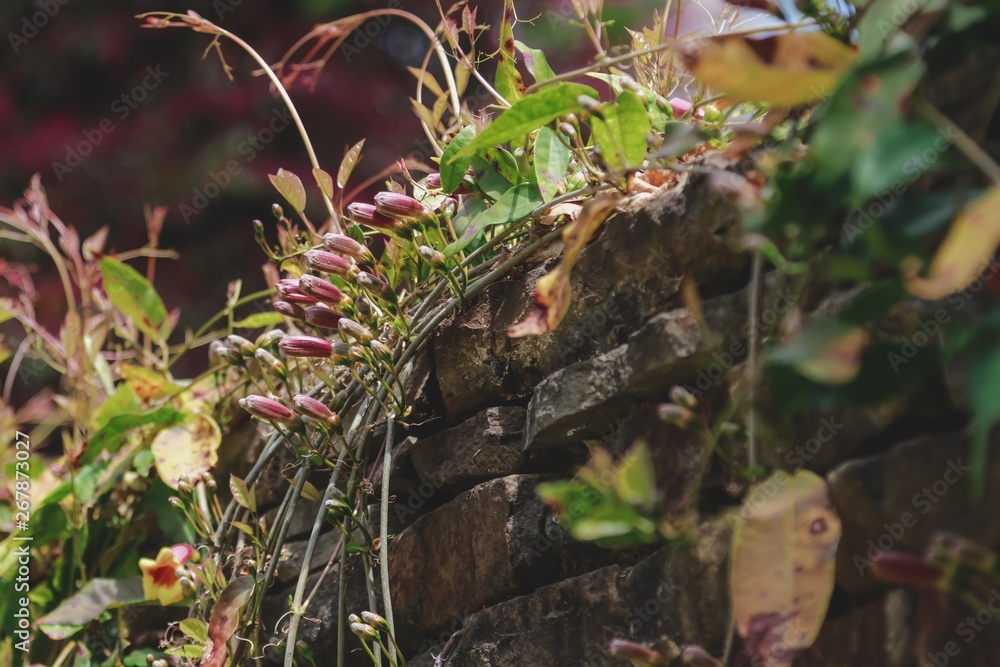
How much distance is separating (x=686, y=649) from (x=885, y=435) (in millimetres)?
219

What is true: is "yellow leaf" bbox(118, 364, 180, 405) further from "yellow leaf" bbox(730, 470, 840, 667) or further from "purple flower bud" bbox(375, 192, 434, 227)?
"yellow leaf" bbox(730, 470, 840, 667)

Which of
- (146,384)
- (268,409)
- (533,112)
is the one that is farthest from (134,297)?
(533,112)

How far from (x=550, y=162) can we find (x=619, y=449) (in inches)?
13.1

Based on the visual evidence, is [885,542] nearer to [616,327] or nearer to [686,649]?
[686,649]

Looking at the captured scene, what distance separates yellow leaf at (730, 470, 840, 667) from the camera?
0.61 meters

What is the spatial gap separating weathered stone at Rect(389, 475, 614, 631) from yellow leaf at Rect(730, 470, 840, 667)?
10.1 inches

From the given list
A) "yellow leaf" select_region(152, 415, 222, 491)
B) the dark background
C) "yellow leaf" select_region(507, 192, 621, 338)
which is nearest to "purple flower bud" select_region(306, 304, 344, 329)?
"yellow leaf" select_region(507, 192, 621, 338)

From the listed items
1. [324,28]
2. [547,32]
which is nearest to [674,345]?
[324,28]

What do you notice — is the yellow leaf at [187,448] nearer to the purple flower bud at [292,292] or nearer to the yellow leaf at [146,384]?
the yellow leaf at [146,384]

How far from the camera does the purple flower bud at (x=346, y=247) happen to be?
107 cm

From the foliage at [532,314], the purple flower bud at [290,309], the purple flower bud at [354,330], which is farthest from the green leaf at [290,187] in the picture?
the purple flower bud at [354,330]

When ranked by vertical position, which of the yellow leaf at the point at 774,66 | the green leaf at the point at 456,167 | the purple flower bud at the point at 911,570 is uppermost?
the yellow leaf at the point at 774,66

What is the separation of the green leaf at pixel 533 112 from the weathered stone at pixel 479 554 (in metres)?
0.37

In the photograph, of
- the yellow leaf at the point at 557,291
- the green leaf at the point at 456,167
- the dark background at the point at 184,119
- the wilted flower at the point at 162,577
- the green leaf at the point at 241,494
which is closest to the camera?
the yellow leaf at the point at 557,291
